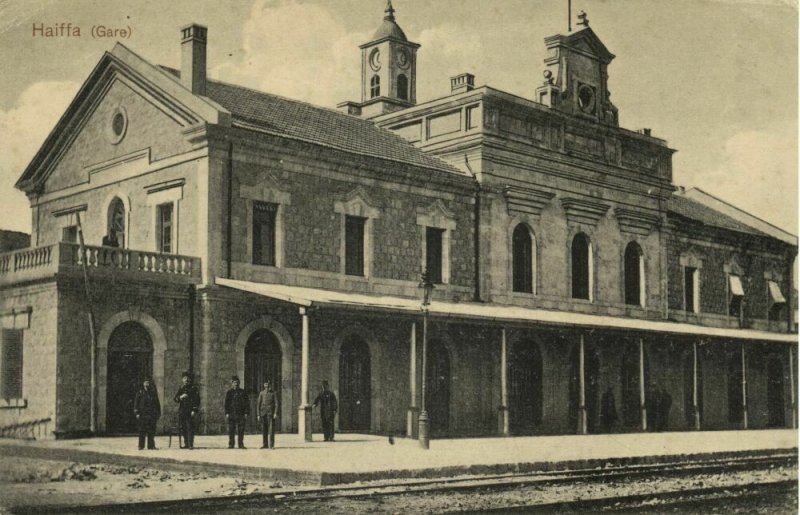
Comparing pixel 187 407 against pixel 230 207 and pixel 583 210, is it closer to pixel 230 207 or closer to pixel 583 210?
pixel 230 207

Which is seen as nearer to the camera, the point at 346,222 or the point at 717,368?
the point at 346,222

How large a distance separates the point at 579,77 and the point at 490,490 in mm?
19045

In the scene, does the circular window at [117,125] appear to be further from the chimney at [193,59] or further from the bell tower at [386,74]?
the bell tower at [386,74]

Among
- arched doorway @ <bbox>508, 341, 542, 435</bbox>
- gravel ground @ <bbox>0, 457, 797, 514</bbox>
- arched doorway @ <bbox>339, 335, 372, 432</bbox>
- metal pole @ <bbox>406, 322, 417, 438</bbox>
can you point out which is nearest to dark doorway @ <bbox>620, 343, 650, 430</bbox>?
arched doorway @ <bbox>508, 341, 542, 435</bbox>

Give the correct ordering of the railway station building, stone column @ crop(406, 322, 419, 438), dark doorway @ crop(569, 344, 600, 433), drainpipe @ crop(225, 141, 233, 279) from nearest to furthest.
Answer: the railway station building → stone column @ crop(406, 322, 419, 438) → drainpipe @ crop(225, 141, 233, 279) → dark doorway @ crop(569, 344, 600, 433)

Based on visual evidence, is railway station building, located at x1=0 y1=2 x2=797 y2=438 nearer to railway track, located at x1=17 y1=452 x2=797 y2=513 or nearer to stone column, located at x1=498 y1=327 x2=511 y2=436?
stone column, located at x1=498 y1=327 x2=511 y2=436

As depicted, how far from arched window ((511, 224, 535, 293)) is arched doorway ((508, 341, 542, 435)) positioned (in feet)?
5.63

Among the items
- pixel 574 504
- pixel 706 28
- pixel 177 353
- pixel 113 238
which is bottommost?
pixel 574 504

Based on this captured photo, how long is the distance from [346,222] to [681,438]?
921cm

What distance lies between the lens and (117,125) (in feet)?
84.3

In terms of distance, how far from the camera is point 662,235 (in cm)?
3338

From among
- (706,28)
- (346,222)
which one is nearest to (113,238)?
(346,222)

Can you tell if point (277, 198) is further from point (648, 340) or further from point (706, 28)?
point (648, 340)

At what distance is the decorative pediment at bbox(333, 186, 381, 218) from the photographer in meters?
24.9
